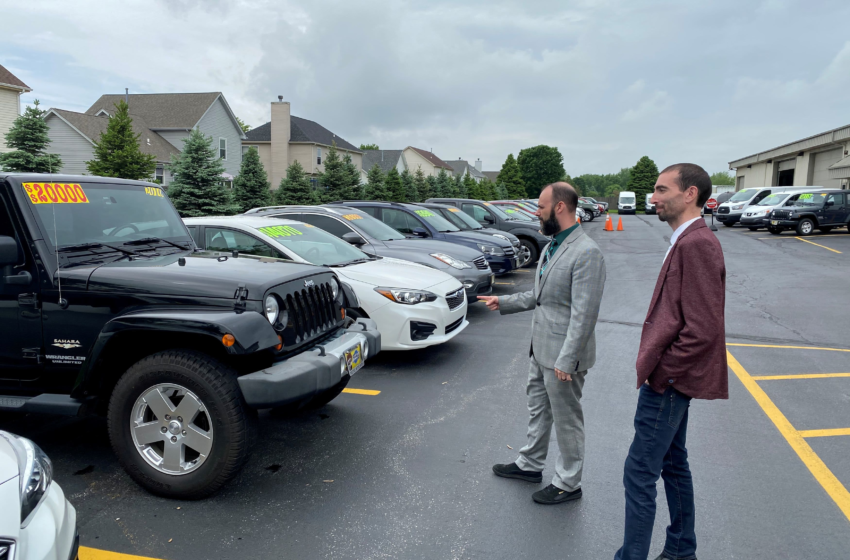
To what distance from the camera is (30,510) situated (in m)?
2.10

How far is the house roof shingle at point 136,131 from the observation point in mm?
33125

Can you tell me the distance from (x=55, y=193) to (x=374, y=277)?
3.13m

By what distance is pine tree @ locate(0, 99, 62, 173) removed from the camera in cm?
2133

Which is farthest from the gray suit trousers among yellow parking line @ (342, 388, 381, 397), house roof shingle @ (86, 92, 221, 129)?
house roof shingle @ (86, 92, 221, 129)

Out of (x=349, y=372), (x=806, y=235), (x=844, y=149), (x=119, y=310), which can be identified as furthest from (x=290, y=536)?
(x=844, y=149)

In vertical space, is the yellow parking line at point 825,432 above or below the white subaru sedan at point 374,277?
below

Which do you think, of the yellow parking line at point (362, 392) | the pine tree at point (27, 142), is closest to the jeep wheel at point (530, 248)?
the yellow parking line at point (362, 392)

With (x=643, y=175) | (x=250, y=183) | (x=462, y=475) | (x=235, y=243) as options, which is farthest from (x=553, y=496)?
(x=643, y=175)

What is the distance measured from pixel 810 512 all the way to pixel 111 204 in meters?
5.20

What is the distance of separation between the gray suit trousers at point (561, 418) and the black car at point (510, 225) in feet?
38.7

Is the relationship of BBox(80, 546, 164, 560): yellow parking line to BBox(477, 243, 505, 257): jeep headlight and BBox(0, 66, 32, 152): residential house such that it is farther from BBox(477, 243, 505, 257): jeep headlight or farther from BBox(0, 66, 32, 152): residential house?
BBox(0, 66, 32, 152): residential house

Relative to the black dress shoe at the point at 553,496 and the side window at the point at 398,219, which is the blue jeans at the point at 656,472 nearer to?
the black dress shoe at the point at 553,496

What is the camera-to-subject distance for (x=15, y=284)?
12.1 feet

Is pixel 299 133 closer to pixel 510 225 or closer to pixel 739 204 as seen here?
pixel 739 204
